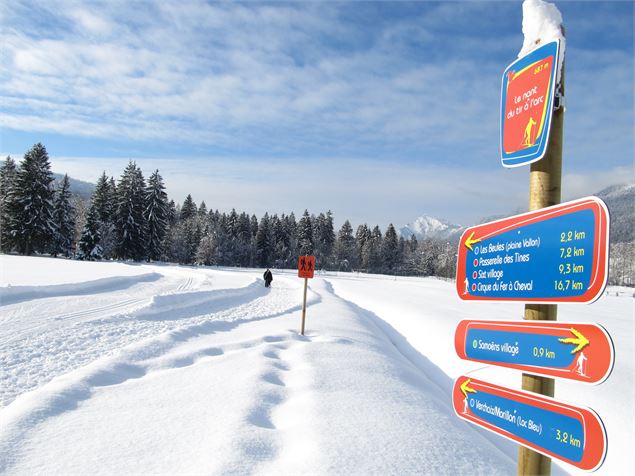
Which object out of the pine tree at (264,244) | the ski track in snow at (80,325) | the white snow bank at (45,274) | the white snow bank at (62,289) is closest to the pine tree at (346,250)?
the pine tree at (264,244)

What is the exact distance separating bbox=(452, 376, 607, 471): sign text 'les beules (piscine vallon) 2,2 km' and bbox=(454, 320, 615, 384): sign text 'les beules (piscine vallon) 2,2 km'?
A: 5.5 inches

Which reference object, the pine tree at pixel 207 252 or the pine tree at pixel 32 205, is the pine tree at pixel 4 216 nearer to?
the pine tree at pixel 32 205

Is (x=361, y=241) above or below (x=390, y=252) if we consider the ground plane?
above

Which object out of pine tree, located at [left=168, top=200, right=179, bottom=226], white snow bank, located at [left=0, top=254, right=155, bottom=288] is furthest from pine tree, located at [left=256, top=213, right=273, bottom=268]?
white snow bank, located at [left=0, top=254, right=155, bottom=288]

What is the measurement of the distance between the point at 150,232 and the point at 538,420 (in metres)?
60.1

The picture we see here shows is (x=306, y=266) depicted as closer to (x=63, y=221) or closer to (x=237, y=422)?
(x=237, y=422)

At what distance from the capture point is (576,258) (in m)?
1.82

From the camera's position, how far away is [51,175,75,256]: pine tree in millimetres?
51594

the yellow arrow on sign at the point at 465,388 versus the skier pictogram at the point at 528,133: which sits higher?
the skier pictogram at the point at 528,133

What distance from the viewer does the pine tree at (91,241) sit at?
51.8 meters

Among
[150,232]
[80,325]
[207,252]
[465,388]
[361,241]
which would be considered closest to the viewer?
[465,388]

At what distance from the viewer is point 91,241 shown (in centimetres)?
5219

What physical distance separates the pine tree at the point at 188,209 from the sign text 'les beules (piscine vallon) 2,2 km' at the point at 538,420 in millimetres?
97382

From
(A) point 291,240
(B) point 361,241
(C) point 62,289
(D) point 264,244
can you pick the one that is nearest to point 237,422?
(C) point 62,289
